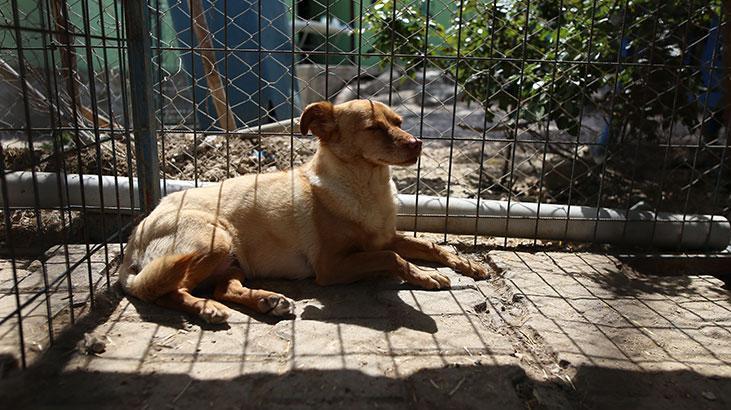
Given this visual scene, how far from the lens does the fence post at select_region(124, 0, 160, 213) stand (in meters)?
3.40

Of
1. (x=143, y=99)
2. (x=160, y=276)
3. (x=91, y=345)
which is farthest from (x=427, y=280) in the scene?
(x=143, y=99)

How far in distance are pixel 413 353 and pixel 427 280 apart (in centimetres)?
76

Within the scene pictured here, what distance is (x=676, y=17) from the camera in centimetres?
486

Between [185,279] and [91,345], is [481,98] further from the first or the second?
[91,345]

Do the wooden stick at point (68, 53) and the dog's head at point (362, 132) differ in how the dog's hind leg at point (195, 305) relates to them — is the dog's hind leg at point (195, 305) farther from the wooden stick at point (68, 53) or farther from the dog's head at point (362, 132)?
the dog's head at point (362, 132)

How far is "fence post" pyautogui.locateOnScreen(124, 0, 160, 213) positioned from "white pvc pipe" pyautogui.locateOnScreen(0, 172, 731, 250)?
1.34 feet

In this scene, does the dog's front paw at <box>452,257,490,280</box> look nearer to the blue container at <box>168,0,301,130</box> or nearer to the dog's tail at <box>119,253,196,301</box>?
the dog's tail at <box>119,253,196,301</box>

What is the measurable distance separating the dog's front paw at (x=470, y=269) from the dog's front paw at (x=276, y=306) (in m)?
1.16

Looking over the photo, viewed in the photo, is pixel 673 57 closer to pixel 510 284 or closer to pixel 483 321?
pixel 510 284

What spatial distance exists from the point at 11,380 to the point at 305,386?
108cm

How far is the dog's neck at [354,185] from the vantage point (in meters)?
3.40

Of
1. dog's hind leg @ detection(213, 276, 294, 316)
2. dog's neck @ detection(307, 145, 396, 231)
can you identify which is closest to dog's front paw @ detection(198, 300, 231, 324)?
dog's hind leg @ detection(213, 276, 294, 316)

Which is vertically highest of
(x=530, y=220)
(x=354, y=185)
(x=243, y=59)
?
(x=243, y=59)

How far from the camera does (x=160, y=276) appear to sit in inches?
114
